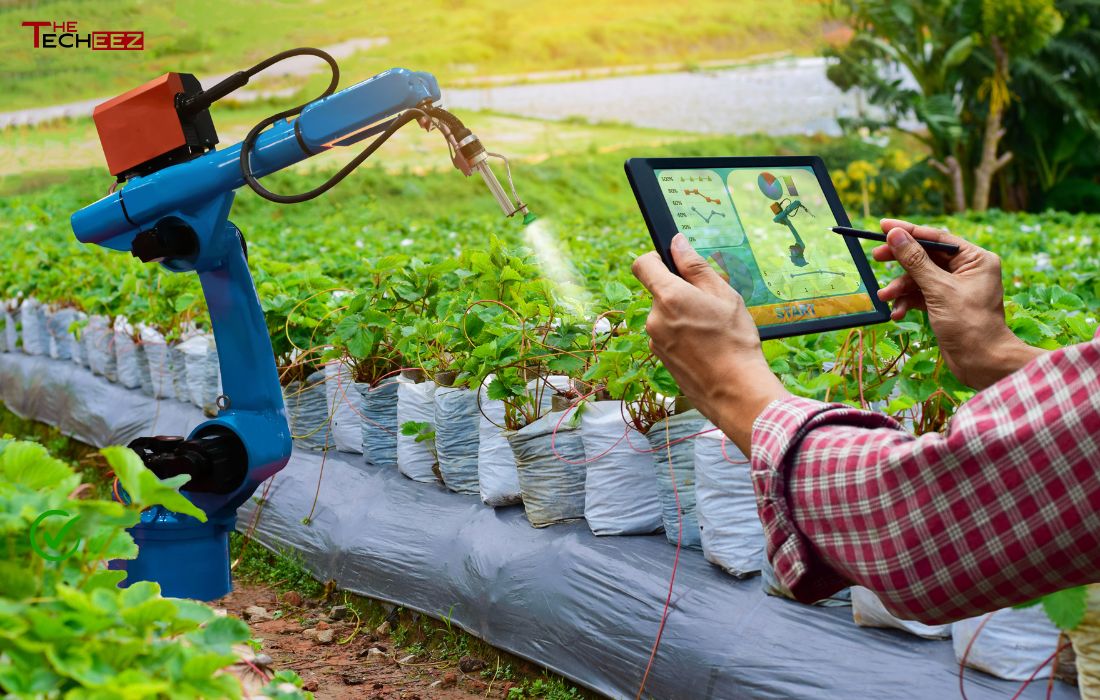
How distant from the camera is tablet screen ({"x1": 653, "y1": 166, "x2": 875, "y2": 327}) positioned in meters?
1.27

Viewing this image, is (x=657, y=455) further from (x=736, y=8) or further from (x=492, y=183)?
(x=736, y=8)

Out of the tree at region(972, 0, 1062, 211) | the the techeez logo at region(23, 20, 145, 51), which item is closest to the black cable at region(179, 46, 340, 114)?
the the techeez logo at region(23, 20, 145, 51)

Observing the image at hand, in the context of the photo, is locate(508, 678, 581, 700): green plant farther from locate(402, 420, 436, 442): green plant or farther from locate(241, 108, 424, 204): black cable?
locate(241, 108, 424, 204): black cable

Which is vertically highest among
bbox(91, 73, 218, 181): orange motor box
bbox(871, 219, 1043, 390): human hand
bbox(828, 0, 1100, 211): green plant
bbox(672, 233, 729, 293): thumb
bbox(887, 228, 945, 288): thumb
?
bbox(91, 73, 218, 181): orange motor box

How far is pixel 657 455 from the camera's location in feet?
6.72

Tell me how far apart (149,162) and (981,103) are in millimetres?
15960

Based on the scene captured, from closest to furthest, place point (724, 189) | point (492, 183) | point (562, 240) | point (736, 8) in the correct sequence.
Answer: point (724, 189)
point (492, 183)
point (562, 240)
point (736, 8)

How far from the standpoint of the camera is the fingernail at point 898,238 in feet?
4.31

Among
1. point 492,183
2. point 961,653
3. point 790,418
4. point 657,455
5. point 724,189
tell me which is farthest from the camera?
point 657,455

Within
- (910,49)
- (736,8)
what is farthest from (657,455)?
(736,8)

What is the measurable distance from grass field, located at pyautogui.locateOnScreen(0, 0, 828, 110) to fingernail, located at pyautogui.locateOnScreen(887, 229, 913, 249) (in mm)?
18989

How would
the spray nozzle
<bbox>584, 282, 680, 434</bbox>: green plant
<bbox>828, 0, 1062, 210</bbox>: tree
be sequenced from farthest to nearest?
<bbox>828, 0, 1062, 210</bbox>: tree < <bbox>584, 282, 680, 434</bbox>: green plant < the spray nozzle

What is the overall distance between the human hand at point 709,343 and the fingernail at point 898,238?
339 mm

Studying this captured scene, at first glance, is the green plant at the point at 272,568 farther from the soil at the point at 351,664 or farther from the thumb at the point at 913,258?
the thumb at the point at 913,258
